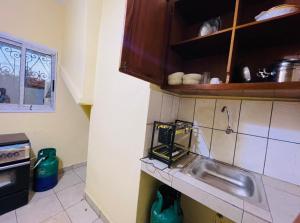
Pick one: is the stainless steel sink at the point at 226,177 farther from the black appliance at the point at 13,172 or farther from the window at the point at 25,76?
the window at the point at 25,76

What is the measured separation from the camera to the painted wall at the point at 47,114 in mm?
1539

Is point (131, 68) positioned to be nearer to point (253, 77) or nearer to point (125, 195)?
point (253, 77)

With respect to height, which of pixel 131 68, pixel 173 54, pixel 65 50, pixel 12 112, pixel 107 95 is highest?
pixel 65 50

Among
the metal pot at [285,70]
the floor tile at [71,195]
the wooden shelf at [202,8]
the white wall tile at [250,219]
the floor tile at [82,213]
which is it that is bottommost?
the floor tile at [82,213]

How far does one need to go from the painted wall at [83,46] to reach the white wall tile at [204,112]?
3.47ft

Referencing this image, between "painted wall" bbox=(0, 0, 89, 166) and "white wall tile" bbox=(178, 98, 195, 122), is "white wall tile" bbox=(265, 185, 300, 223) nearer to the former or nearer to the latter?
"white wall tile" bbox=(178, 98, 195, 122)

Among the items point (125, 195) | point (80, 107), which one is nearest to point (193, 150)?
point (125, 195)

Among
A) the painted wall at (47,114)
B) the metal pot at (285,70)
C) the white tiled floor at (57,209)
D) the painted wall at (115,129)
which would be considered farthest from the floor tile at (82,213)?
the metal pot at (285,70)

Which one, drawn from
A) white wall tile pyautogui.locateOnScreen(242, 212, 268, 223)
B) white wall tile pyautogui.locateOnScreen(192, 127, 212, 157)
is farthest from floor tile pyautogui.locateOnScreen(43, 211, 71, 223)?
white wall tile pyautogui.locateOnScreen(242, 212, 268, 223)

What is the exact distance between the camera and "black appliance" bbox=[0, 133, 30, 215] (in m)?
1.28

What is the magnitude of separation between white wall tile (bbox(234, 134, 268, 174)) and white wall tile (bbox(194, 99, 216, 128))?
24cm

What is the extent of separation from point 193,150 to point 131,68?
0.89 m

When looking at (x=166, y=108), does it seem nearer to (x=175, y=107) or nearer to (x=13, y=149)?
(x=175, y=107)

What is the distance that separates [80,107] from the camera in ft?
7.14
